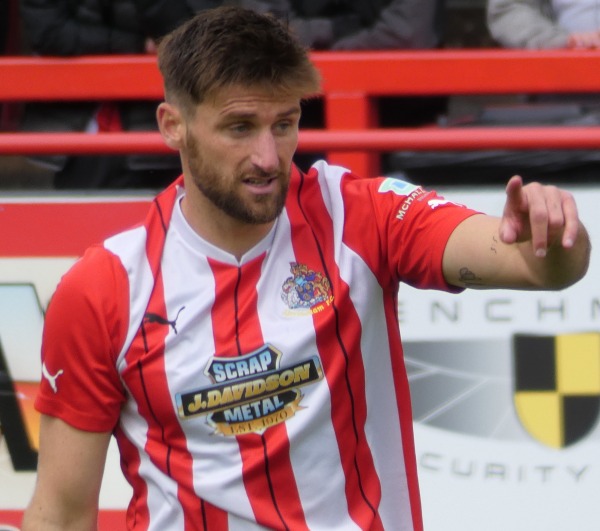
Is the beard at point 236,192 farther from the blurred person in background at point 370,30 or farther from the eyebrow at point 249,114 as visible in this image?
the blurred person in background at point 370,30

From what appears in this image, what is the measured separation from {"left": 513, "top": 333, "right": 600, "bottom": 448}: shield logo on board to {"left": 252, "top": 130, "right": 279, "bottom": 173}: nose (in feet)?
4.81

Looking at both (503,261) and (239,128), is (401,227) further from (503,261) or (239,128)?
(239,128)

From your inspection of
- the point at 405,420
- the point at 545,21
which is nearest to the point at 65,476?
the point at 405,420

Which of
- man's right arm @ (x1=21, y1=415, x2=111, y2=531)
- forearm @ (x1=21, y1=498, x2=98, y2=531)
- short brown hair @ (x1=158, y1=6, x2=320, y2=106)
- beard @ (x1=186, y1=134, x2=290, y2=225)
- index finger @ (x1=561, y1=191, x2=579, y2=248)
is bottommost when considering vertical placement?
forearm @ (x1=21, y1=498, x2=98, y2=531)

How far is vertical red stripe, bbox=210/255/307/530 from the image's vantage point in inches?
96.9

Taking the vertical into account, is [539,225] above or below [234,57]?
below

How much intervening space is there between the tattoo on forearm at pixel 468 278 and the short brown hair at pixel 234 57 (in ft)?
1.51

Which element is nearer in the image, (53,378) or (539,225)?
(539,225)

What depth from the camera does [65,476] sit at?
8.23 ft

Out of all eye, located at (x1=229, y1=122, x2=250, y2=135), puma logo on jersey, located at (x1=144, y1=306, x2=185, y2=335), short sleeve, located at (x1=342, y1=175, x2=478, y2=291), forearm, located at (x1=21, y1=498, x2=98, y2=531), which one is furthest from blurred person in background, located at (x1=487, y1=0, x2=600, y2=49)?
forearm, located at (x1=21, y1=498, x2=98, y2=531)

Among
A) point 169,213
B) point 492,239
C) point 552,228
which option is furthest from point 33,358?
point 552,228

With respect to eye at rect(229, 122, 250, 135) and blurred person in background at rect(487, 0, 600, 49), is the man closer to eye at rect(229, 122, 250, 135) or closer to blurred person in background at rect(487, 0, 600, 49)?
eye at rect(229, 122, 250, 135)

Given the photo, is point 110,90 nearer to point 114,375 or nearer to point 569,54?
point 569,54

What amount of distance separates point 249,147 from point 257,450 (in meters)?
0.59
